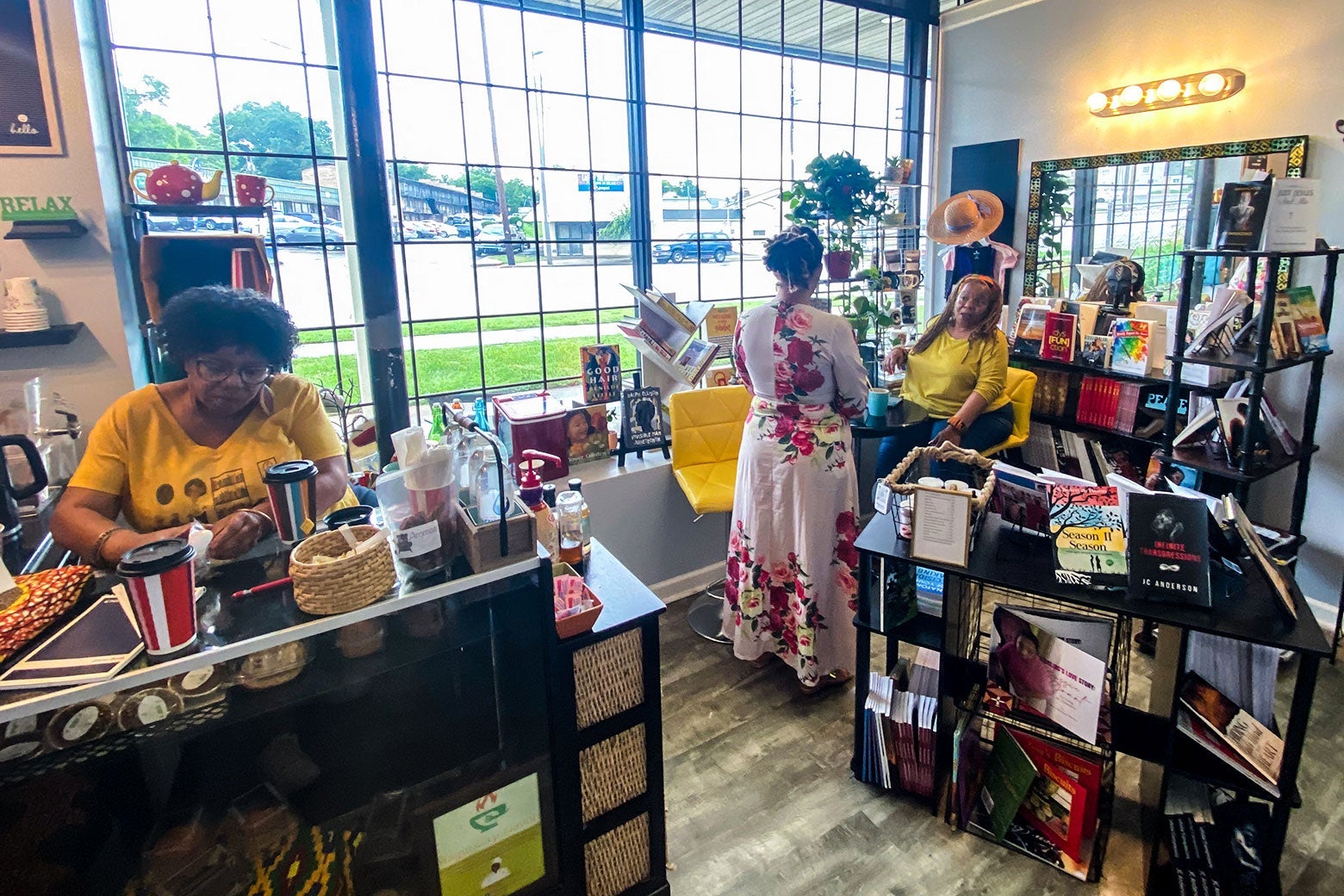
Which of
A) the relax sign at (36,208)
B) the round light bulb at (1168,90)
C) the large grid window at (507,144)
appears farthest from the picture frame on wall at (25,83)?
the round light bulb at (1168,90)

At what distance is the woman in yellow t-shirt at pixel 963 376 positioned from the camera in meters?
3.18

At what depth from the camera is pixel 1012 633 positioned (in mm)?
1817

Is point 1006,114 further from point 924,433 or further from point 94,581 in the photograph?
point 94,581

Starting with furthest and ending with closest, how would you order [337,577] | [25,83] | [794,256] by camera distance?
1. [794,256]
2. [25,83]
3. [337,577]

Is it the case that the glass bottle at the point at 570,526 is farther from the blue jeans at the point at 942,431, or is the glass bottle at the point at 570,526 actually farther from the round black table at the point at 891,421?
the blue jeans at the point at 942,431

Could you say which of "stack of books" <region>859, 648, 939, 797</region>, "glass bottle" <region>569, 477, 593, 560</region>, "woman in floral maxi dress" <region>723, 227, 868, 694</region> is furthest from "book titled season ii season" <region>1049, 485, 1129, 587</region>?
"glass bottle" <region>569, 477, 593, 560</region>

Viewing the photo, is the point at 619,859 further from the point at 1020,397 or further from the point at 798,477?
the point at 1020,397

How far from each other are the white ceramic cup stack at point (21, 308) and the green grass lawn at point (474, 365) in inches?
31.5

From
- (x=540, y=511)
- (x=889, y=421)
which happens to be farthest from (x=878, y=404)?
(x=540, y=511)

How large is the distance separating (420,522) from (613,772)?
0.70 m

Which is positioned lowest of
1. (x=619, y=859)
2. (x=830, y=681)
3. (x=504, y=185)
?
(x=830, y=681)

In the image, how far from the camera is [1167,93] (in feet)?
10.4

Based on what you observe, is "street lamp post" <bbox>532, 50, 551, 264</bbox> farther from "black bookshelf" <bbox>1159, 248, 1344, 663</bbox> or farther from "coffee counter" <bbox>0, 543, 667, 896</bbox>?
"black bookshelf" <bbox>1159, 248, 1344, 663</bbox>

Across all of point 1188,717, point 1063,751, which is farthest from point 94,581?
point 1188,717
